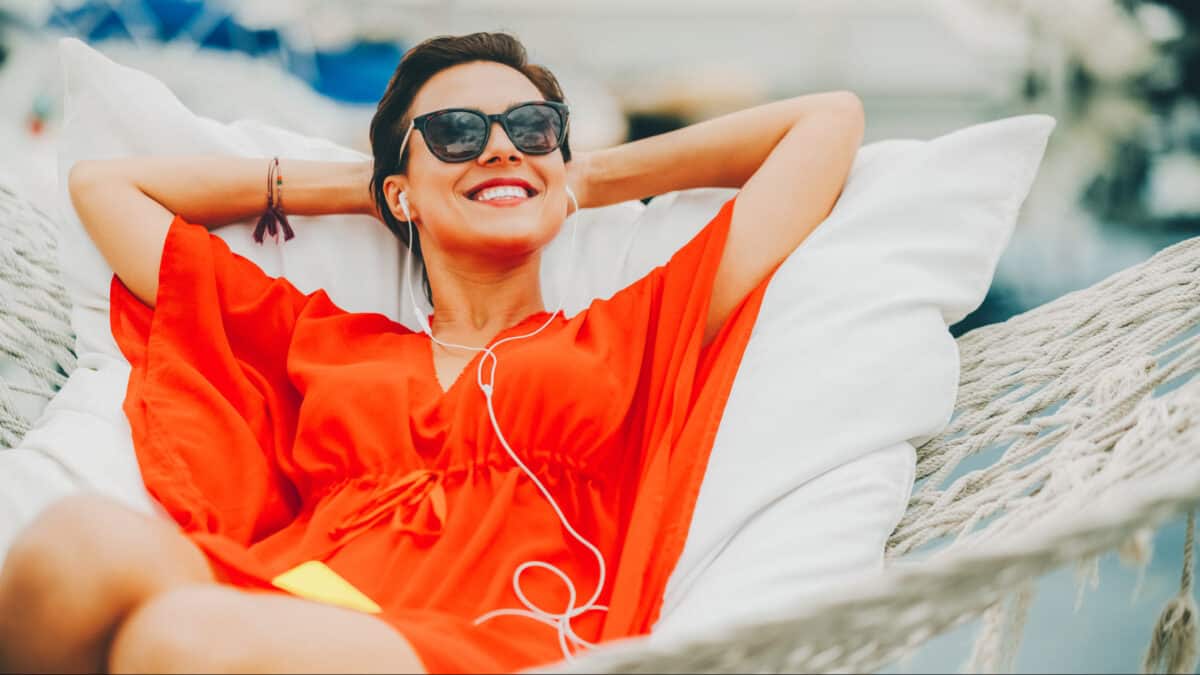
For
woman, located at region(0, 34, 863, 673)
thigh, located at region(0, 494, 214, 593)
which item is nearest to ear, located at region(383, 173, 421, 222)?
woman, located at region(0, 34, 863, 673)

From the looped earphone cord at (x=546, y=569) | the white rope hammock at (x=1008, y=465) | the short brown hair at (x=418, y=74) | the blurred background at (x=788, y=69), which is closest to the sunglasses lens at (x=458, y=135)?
the short brown hair at (x=418, y=74)

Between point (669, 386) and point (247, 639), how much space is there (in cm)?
76

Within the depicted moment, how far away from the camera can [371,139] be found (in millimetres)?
1891

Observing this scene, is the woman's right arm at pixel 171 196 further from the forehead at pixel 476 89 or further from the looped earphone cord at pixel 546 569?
the looped earphone cord at pixel 546 569

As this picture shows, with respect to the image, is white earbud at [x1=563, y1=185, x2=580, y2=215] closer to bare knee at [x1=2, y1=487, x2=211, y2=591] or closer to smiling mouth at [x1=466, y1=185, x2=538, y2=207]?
smiling mouth at [x1=466, y1=185, x2=538, y2=207]

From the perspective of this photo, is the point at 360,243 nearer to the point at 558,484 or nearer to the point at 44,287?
the point at 44,287

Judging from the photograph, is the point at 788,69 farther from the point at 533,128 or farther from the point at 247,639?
the point at 247,639

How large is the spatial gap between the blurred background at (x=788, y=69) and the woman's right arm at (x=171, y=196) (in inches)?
69.4

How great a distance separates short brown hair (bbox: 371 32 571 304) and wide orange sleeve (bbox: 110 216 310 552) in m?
0.26

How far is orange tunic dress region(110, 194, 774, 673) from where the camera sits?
4.68 ft

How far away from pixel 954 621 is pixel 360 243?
4.15 feet

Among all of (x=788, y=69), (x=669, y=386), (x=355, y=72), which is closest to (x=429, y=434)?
(x=669, y=386)

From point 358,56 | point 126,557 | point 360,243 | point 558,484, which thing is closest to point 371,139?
point 360,243

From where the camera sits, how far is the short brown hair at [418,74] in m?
1.82
